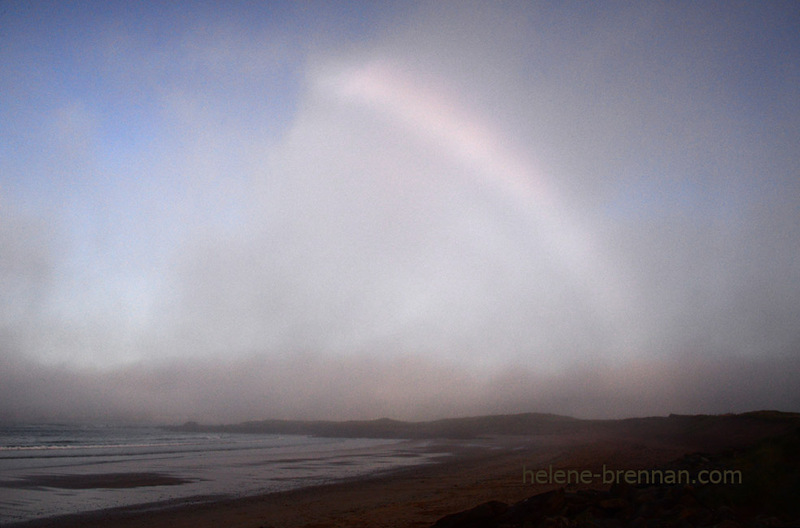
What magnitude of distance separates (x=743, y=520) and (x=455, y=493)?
11316 millimetres

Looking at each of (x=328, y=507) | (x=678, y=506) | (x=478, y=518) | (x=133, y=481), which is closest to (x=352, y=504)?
(x=328, y=507)

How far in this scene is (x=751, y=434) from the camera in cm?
3559

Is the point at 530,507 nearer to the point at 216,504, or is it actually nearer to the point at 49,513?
the point at 216,504

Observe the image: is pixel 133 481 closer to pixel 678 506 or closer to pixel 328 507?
pixel 328 507

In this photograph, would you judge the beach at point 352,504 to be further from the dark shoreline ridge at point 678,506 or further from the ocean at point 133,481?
the dark shoreline ridge at point 678,506

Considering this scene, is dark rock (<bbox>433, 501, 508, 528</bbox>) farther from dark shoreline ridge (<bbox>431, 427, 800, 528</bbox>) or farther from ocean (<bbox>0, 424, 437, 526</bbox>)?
ocean (<bbox>0, 424, 437, 526</bbox>)

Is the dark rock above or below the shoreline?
above

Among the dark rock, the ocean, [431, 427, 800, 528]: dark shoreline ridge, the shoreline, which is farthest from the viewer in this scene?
the ocean

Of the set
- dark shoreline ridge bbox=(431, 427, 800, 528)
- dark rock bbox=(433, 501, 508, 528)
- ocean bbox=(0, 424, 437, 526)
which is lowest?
ocean bbox=(0, 424, 437, 526)

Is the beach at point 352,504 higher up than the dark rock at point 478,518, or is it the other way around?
the dark rock at point 478,518

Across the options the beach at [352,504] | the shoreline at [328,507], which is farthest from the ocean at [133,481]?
the shoreline at [328,507]

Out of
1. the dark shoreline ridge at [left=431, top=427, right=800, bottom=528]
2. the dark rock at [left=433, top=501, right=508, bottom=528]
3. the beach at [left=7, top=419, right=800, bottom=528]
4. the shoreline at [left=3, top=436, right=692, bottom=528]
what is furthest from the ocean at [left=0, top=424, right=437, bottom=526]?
the dark shoreline ridge at [left=431, top=427, right=800, bottom=528]

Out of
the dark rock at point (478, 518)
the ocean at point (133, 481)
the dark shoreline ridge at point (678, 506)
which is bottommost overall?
the ocean at point (133, 481)

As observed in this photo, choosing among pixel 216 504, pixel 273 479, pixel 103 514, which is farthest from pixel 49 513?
pixel 273 479
